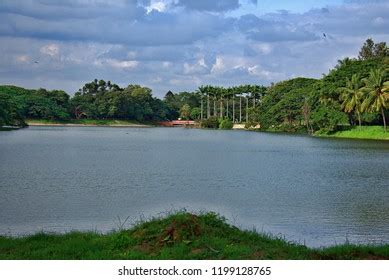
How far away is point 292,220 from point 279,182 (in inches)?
335

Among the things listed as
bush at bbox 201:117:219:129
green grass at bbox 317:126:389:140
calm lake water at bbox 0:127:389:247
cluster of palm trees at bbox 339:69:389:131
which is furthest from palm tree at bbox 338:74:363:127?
bush at bbox 201:117:219:129

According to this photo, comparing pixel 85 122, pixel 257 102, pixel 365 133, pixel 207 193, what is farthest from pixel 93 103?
pixel 207 193

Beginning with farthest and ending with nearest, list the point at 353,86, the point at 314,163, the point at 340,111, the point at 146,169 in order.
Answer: the point at 340,111 < the point at 353,86 < the point at 314,163 < the point at 146,169

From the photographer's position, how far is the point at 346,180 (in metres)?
23.2

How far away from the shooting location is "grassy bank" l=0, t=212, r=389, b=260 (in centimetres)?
754

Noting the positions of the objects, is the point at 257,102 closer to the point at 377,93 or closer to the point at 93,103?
the point at 93,103


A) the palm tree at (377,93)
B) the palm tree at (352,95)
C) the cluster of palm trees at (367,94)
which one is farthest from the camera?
the palm tree at (352,95)

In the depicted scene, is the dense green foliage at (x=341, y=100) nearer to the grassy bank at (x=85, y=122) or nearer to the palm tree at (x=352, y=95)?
the palm tree at (x=352, y=95)

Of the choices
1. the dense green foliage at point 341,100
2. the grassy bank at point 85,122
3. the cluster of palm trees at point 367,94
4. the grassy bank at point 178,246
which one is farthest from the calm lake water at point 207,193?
the grassy bank at point 85,122

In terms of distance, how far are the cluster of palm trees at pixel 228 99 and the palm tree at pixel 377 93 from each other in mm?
52196

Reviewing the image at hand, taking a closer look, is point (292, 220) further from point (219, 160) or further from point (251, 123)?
point (251, 123)

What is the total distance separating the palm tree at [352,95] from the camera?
182 ft
